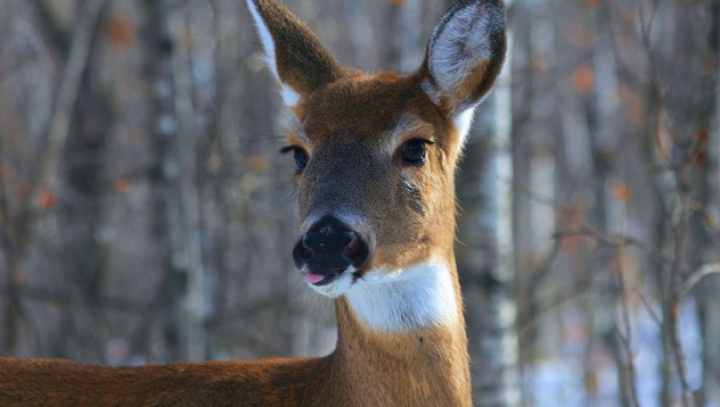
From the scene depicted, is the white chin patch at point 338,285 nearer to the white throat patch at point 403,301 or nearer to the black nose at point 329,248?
the black nose at point 329,248

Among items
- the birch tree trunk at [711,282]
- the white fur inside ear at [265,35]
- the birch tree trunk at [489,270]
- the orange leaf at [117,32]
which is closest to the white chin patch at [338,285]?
the white fur inside ear at [265,35]

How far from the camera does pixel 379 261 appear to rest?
413 cm

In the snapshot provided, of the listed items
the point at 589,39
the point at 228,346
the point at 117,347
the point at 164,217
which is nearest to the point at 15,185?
the point at 117,347

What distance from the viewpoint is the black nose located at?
150 inches

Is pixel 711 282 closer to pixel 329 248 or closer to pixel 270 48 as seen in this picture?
pixel 270 48

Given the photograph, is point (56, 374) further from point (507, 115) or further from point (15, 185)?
point (15, 185)

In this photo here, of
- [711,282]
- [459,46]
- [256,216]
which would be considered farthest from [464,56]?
[256,216]

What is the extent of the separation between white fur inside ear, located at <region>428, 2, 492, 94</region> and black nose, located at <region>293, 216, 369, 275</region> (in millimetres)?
1023

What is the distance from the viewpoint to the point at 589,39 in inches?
930

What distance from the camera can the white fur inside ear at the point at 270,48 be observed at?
5.08m

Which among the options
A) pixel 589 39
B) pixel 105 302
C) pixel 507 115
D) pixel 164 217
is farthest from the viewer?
pixel 589 39

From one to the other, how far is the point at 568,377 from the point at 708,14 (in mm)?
10182

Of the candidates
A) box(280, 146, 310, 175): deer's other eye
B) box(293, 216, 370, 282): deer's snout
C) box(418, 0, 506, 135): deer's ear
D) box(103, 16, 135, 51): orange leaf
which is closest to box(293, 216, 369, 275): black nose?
box(293, 216, 370, 282): deer's snout

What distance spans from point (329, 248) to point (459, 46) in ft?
4.11
